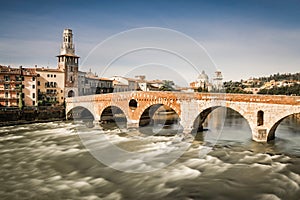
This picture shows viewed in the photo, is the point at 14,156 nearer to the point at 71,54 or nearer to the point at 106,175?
the point at 106,175

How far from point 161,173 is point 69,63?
3689 centimetres

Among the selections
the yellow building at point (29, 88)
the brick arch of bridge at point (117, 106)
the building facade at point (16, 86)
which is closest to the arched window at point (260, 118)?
the brick arch of bridge at point (117, 106)

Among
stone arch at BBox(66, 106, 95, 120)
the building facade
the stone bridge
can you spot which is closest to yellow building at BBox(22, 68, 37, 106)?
the building facade

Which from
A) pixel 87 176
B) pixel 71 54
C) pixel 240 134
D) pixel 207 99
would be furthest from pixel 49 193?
pixel 71 54

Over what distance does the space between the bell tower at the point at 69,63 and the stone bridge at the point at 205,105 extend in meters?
14.8

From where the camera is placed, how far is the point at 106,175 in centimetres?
1353

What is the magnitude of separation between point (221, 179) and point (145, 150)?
697 centimetres

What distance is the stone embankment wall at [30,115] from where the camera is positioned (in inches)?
1228

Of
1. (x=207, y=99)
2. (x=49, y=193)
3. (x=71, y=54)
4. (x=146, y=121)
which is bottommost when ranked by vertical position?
(x=49, y=193)

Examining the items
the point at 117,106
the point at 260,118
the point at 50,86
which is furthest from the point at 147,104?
the point at 50,86

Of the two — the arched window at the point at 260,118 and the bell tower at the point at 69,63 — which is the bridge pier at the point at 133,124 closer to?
the arched window at the point at 260,118

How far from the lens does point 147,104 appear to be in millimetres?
25734

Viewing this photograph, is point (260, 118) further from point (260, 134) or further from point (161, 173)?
point (161, 173)

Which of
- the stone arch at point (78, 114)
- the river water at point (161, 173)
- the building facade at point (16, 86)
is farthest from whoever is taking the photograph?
the stone arch at point (78, 114)
